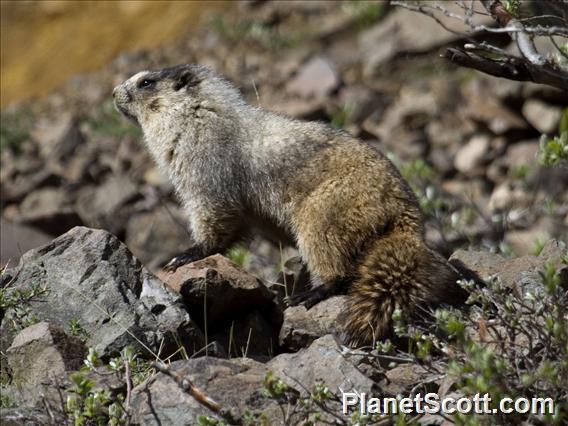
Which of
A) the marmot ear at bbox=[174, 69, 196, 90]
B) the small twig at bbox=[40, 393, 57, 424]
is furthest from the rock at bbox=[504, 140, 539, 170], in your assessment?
the small twig at bbox=[40, 393, 57, 424]

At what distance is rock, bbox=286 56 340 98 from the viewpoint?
531 inches

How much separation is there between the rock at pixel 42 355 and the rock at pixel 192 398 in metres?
0.50

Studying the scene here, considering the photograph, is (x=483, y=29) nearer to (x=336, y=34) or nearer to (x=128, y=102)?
(x=128, y=102)

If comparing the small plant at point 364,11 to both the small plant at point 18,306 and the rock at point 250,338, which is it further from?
the small plant at point 18,306

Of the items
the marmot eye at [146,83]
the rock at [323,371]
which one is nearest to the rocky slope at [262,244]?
the rock at [323,371]

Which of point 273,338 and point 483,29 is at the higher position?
point 483,29

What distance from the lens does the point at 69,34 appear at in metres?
15.5

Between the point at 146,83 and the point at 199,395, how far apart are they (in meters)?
3.92

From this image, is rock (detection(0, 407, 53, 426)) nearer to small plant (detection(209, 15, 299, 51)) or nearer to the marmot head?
the marmot head

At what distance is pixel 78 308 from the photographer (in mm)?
5812

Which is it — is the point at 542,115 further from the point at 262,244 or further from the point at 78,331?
the point at 78,331

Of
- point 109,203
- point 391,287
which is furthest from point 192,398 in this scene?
point 109,203

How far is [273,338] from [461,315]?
156cm

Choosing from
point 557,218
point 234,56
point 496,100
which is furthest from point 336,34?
point 557,218
